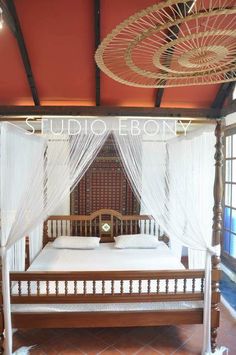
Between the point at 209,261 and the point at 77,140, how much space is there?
1.94m

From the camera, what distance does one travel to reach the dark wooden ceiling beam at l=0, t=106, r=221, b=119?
4281 millimetres

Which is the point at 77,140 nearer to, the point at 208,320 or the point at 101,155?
the point at 101,155

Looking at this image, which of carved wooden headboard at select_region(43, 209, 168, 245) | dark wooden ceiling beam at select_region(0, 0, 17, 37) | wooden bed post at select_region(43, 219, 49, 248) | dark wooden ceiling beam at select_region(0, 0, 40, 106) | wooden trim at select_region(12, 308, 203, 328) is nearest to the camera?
wooden trim at select_region(12, 308, 203, 328)

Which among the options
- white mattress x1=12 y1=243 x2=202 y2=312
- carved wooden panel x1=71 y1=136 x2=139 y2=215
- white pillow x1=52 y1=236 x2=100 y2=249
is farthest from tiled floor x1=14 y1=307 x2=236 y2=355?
carved wooden panel x1=71 y1=136 x2=139 y2=215

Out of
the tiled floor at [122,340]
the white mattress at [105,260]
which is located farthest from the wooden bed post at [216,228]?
the white mattress at [105,260]

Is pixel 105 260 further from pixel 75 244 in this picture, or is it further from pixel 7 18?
pixel 7 18

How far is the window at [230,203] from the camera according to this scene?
4.38 metres

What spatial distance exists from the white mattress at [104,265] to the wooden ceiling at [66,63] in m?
2.33

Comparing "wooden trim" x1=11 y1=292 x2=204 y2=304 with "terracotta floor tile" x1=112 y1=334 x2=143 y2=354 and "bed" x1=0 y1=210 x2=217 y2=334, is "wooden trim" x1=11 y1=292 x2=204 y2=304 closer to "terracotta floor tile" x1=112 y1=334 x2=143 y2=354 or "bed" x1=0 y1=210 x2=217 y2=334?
"bed" x1=0 y1=210 x2=217 y2=334

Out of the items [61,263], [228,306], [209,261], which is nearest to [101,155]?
[61,263]

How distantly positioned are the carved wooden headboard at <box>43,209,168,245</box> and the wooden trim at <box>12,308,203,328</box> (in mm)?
2030

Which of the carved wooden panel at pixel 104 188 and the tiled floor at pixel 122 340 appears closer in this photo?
the tiled floor at pixel 122 340

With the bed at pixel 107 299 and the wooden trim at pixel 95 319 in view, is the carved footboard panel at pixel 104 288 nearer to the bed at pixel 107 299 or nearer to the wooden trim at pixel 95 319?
the bed at pixel 107 299

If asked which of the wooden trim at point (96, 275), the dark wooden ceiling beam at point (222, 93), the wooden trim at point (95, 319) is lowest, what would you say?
the wooden trim at point (95, 319)
